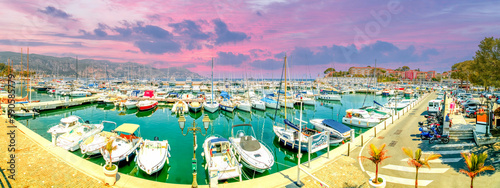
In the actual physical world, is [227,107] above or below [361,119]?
below

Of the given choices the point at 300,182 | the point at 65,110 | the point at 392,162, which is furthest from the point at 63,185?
the point at 65,110

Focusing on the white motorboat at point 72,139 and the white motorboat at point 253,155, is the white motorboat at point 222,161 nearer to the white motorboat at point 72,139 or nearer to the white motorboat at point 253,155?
the white motorboat at point 253,155

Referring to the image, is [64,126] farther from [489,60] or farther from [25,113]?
[489,60]

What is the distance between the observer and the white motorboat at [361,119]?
104 ft

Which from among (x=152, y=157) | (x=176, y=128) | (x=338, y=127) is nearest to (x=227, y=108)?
(x=176, y=128)

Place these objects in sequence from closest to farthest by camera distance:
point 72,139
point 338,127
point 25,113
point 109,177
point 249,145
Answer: point 109,177 < point 249,145 < point 72,139 < point 338,127 < point 25,113

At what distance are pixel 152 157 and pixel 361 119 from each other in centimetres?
2937

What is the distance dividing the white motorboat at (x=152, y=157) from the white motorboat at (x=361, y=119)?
27.6 metres

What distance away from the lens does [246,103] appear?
4794cm

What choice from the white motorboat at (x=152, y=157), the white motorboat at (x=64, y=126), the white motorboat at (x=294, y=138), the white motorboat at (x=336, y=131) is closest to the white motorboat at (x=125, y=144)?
the white motorboat at (x=152, y=157)

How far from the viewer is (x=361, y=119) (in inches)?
1265

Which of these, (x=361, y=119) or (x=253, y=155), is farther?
(x=361, y=119)

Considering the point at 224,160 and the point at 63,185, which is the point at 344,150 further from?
the point at 63,185

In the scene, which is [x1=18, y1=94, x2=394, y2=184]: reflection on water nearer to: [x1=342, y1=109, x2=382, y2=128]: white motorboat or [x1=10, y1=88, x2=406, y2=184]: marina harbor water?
[x1=10, y1=88, x2=406, y2=184]: marina harbor water
